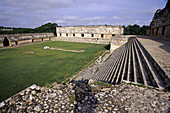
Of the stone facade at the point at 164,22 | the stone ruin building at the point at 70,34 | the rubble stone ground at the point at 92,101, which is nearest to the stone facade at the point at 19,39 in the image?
the stone ruin building at the point at 70,34

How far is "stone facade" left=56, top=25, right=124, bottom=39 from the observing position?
23047 mm

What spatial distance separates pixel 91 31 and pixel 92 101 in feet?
77.4

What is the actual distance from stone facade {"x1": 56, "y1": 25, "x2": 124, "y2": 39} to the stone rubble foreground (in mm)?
21460

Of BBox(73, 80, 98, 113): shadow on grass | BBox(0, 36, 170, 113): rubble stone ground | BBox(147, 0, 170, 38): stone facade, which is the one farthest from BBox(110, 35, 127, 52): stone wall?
BBox(73, 80, 98, 113): shadow on grass

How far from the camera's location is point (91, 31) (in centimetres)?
2520

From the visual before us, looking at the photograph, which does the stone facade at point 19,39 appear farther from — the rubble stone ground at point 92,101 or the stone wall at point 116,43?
the rubble stone ground at point 92,101

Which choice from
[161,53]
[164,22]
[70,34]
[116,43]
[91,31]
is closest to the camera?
[161,53]

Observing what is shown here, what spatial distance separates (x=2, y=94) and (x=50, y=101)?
→ 3781 mm

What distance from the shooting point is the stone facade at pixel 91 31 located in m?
23.0

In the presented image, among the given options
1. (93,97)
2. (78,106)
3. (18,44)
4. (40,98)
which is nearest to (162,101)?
(93,97)

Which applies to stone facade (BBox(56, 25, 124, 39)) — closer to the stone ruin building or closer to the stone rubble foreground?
the stone ruin building

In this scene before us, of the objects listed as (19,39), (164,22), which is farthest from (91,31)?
(19,39)

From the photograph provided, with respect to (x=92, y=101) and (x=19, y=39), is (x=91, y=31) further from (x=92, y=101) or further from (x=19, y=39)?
(x=92, y=101)

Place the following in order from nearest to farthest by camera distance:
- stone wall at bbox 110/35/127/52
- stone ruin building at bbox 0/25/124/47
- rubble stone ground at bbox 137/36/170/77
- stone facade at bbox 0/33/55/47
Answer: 1. rubble stone ground at bbox 137/36/170/77
2. stone wall at bbox 110/35/127/52
3. stone facade at bbox 0/33/55/47
4. stone ruin building at bbox 0/25/124/47
